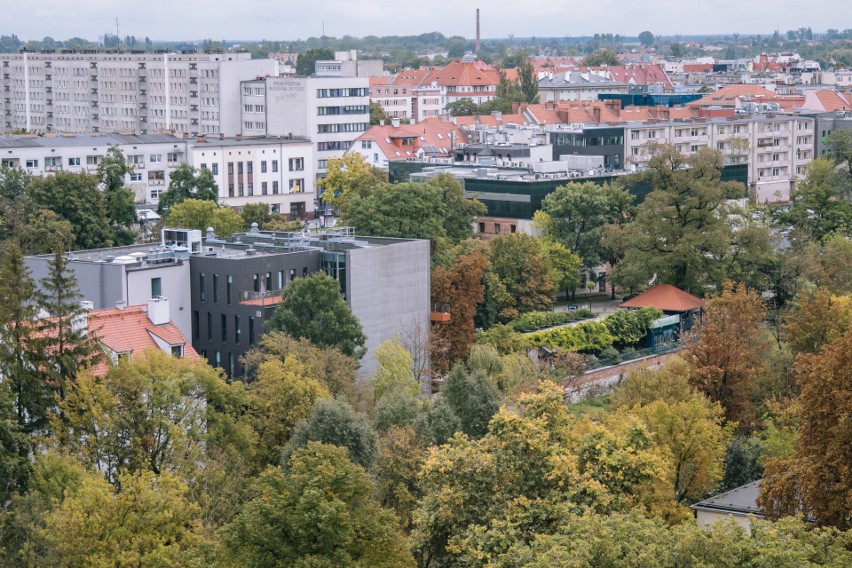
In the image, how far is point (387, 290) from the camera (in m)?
58.0

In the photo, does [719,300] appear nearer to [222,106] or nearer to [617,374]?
[617,374]

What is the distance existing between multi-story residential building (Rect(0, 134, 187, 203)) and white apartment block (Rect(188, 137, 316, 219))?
72.8 inches

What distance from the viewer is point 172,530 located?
3200 cm

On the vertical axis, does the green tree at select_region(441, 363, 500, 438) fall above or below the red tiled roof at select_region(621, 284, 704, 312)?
above

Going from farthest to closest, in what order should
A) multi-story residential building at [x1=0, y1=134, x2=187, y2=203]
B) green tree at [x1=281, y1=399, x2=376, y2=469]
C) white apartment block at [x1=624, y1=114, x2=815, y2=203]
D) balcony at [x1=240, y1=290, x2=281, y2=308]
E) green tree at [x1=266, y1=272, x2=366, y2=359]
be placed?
white apartment block at [x1=624, y1=114, x2=815, y2=203]
multi-story residential building at [x1=0, y1=134, x2=187, y2=203]
balcony at [x1=240, y1=290, x2=281, y2=308]
green tree at [x1=266, y1=272, x2=366, y2=359]
green tree at [x1=281, y1=399, x2=376, y2=469]

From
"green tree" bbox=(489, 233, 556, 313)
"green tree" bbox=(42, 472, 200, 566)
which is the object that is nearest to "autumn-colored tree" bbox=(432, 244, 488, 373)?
"green tree" bbox=(489, 233, 556, 313)

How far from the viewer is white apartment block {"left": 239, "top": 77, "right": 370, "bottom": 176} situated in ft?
370

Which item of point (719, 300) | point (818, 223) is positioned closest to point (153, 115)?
point (818, 223)

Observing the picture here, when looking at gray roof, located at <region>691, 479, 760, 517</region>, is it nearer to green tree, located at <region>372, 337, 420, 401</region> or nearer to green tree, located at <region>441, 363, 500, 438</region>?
green tree, located at <region>441, 363, 500, 438</region>

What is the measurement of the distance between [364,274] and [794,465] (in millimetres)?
27023

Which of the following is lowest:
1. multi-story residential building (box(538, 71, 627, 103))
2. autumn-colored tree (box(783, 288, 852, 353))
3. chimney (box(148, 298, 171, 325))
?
autumn-colored tree (box(783, 288, 852, 353))

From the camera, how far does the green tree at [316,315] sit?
51250mm

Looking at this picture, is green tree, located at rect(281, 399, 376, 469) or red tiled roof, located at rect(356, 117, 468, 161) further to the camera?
red tiled roof, located at rect(356, 117, 468, 161)

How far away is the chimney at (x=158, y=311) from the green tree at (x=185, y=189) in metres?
42.4
